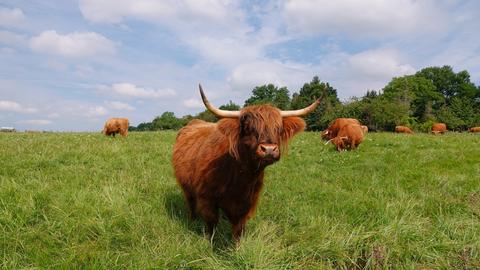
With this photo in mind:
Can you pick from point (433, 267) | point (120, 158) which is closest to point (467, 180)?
point (433, 267)

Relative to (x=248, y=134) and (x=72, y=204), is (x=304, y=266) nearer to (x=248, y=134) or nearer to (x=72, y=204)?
(x=248, y=134)

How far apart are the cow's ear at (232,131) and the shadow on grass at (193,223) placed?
3.72 ft

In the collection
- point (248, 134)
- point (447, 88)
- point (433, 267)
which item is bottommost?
point (433, 267)

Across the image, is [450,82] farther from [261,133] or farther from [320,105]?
[261,133]

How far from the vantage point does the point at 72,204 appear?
196 inches

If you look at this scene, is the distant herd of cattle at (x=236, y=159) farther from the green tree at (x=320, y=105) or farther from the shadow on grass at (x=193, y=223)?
the green tree at (x=320, y=105)

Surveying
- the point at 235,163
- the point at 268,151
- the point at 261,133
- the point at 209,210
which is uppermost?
the point at 261,133

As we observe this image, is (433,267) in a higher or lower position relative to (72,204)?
lower

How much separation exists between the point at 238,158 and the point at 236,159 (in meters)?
0.09

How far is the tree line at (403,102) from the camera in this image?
2068 inches

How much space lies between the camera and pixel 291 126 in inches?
166

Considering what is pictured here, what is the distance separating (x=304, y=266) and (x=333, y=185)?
3803mm

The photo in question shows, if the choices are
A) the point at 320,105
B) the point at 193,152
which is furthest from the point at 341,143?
the point at 320,105

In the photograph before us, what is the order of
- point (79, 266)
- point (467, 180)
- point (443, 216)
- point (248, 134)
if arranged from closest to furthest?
point (79, 266) < point (248, 134) < point (443, 216) < point (467, 180)
